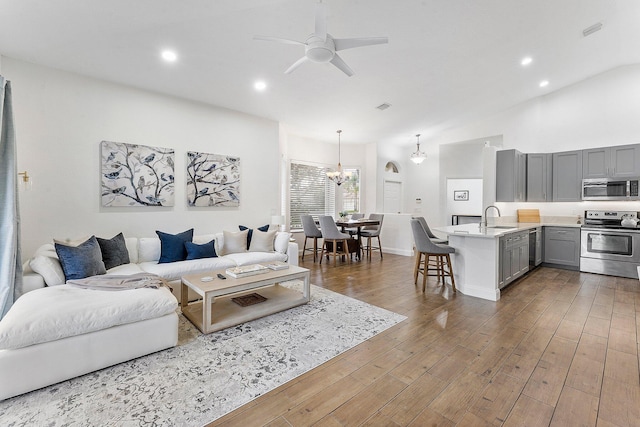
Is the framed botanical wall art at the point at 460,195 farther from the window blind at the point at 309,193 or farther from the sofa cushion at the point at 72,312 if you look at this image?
the sofa cushion at the point at 72,312

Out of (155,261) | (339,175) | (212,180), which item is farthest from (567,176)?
(155,261)

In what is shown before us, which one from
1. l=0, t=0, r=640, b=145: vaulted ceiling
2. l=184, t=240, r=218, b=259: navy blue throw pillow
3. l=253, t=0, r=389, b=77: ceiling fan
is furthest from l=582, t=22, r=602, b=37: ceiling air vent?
l=184, t=240, r=218, b=259: navy blue throw pillow

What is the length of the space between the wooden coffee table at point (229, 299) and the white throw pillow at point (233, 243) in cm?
117

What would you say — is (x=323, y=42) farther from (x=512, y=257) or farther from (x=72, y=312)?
(x=512, y=257)

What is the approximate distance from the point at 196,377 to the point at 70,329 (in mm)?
950

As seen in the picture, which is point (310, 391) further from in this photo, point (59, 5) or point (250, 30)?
point (59, 5)

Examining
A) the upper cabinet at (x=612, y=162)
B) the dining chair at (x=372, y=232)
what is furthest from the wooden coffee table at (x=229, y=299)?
the upper cabinet at (x=612, y=162)

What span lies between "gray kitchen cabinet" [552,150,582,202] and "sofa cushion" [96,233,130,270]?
7.89 metres

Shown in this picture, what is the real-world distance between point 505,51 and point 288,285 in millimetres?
4771

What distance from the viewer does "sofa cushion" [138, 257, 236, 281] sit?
343cm

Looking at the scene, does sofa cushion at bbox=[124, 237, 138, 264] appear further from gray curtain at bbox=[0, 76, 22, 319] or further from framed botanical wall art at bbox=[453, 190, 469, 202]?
framed botanical wall art at bbox=[453, 190, 469, 202]

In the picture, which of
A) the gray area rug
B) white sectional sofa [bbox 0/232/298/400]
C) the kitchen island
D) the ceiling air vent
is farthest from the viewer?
the ceiling air vent

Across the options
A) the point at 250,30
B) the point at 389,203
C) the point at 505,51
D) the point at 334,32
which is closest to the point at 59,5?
the point at 250,30

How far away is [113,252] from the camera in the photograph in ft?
11.4
